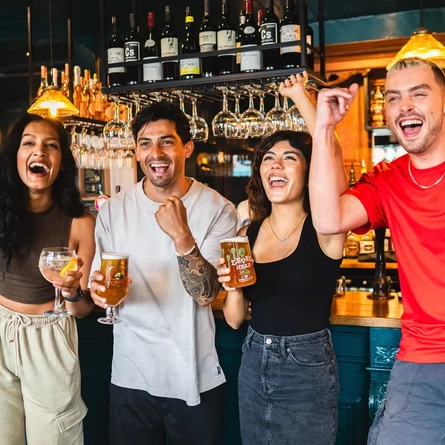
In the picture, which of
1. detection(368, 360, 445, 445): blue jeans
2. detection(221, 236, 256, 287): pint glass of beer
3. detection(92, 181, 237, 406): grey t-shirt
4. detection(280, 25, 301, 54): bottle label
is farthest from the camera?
detection(280, 25, 301, 54): bottle label

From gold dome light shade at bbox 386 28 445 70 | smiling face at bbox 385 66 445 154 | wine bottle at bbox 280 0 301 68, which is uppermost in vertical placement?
gold dome light shade at bbox 386 28 445 70

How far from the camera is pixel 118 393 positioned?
2178 millimetres

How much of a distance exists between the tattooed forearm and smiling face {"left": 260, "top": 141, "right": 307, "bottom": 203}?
307mm

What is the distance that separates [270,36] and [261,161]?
2.51 feet

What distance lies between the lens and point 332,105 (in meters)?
1.77

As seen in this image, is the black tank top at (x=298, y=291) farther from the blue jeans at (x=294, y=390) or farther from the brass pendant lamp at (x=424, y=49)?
the brass pendant lamp at (x=424, y=49)

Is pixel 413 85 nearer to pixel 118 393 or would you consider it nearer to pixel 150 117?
pixel 150 117

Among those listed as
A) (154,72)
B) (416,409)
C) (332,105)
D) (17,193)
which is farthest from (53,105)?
(416,409)

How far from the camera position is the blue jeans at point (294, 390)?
1857 mm

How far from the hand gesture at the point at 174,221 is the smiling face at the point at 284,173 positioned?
294mm

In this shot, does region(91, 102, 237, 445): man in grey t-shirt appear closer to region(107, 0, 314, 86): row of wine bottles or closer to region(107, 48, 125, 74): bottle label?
region(107, 0, 314, 86): row of wine bottles

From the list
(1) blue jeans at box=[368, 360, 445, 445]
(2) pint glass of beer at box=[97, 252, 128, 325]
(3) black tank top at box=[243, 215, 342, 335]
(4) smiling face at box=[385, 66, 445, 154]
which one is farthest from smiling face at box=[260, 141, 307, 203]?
(1) blue jeans at box=[368, 360, 445, 445]

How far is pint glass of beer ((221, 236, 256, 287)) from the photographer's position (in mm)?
1854

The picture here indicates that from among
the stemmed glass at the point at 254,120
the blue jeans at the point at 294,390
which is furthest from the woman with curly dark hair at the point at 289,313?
the stemmed glass at the point at 254,120
